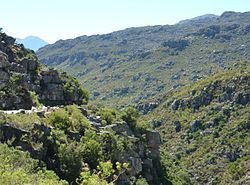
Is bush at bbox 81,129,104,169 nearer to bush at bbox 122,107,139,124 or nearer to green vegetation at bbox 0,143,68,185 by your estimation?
green vegetation at bbox 0,143,68,185

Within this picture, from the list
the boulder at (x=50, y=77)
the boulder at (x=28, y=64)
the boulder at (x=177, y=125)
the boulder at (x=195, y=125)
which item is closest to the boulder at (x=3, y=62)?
the boulder at (x=28, y=64)

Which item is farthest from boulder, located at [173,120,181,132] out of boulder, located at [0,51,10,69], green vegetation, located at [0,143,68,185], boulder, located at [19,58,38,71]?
green vegetation, located at [0,143,68,185]

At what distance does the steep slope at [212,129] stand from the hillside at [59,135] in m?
41.8

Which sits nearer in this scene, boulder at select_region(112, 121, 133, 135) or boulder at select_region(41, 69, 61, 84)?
boulder at select_region(112, 121, 133, 135)

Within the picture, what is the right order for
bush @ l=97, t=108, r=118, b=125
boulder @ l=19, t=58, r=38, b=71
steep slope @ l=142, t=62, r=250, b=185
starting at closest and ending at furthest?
bush @ l=97, t=108, r=118, b=125 < boulder @ l=19, t=58, r=38, b=71 < steep slope @ l=142, t=62, r=250, b=185

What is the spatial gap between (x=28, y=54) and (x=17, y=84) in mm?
15719

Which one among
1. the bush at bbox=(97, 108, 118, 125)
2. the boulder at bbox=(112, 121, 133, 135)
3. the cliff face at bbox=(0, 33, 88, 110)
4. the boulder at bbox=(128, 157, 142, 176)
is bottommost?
the boulder at bbox=(128, 157, 142, 176)

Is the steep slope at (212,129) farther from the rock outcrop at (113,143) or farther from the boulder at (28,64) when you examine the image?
the boulder at (28,64)

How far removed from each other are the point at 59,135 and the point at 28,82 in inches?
1046

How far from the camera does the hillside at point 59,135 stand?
1651 inches

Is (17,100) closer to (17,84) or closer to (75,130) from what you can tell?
(17,84)

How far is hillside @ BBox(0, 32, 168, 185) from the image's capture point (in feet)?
138

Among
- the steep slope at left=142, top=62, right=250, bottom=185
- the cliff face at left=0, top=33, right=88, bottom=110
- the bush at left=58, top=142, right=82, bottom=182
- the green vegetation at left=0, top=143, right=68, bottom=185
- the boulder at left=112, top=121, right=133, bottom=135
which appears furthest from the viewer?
the steep slope at left=142, top=62, right=250, bottom=185

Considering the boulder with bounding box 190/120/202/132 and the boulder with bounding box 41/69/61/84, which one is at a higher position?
the boulder with bounding box 41/69/61/84
